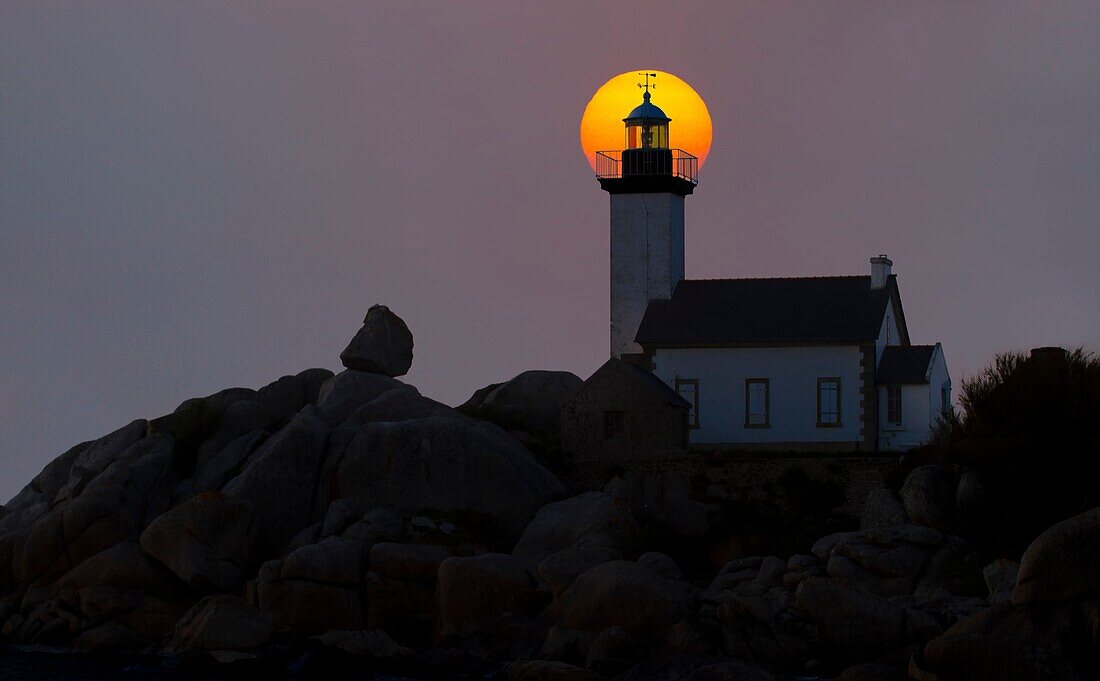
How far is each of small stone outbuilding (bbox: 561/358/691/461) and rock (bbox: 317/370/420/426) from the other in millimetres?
3868

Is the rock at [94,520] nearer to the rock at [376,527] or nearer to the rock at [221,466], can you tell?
the rock at [221,466]

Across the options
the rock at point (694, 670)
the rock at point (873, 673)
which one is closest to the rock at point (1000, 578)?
the rock at point (873, 673)

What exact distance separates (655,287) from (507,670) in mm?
20194

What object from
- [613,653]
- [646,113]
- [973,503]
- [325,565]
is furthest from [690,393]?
[613,653]

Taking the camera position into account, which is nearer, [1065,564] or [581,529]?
[1065,564]

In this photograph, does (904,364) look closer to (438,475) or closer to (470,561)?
(438,475)

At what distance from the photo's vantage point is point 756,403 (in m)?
45.6

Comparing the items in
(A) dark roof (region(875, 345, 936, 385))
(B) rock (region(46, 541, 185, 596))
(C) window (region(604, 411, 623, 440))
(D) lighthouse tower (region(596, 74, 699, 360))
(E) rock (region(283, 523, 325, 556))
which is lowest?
(B) rock (region(46, 541, 185, 596))

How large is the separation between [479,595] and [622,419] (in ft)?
36.0

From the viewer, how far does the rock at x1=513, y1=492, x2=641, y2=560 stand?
37.3 meters

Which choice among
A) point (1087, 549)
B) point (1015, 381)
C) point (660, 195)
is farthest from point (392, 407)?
point (1087, 549)

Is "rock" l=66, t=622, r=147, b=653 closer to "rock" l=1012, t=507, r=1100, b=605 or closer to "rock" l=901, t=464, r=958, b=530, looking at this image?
"rock" l=901, t=464, r=958, b=530

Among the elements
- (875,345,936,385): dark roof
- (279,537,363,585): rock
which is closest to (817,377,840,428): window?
(875,345,936,385): dark roof

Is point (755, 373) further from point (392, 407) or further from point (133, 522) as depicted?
point (133, 522)
